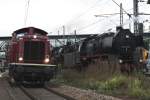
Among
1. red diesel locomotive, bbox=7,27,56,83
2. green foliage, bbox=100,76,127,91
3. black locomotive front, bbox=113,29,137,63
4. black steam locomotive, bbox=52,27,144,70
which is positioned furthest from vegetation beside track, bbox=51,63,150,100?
black locomotive front, bbox=113,29,137,63

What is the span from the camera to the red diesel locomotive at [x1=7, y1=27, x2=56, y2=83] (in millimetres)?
25906

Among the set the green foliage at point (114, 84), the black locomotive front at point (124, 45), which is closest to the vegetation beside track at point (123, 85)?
the green foliage at point (114, 84)

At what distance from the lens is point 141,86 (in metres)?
18.9

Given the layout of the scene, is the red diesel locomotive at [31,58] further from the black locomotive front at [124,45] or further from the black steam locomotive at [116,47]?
the black locomotive front at [124,45]

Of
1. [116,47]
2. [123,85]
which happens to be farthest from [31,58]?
[123,85]

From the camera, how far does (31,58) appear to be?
27.1m

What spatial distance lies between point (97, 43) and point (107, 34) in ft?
3.69

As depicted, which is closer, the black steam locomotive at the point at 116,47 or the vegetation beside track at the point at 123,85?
the vegetation beside track at the point at 123,85

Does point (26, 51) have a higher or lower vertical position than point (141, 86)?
higher

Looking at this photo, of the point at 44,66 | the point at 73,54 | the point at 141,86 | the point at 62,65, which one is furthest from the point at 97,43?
the point at 141,86

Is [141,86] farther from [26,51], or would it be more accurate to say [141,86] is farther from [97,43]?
[97,43]

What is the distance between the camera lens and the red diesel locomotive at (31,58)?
85.0 feet

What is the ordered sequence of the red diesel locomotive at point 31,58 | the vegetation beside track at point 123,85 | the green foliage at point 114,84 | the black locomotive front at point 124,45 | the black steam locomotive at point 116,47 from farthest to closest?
the black locomotive front at point 124,45
the black steam locomotive at point 116,47
the red diesel locomotive at point 31,58
the green foliage at point 114,84
the vegetation beside track at point 123,85

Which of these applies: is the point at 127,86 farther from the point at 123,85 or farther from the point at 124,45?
the point at 124,45
